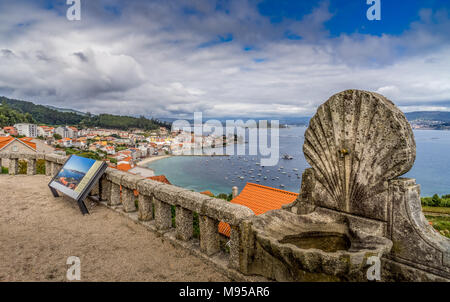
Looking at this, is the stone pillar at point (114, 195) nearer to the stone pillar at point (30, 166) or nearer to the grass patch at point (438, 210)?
the stone pillar at point (30, 166)

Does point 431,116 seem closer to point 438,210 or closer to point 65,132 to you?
point 438,210

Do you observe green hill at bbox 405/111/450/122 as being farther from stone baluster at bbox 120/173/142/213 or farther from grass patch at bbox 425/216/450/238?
stone baluster at bbox 120/173/142/213

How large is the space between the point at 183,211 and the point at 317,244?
193cm

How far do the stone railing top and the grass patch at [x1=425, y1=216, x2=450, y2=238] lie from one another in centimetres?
2695

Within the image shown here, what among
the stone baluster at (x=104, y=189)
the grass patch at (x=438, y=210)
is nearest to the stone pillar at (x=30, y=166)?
the stone baluster at (x=104, y=189)

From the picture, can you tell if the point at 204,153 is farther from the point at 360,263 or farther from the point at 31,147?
the point at 360,263

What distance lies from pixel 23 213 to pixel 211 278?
4393 mm

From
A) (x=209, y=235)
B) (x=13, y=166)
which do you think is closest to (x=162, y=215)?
(x=209, y=235)

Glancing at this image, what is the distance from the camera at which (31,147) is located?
20.2m

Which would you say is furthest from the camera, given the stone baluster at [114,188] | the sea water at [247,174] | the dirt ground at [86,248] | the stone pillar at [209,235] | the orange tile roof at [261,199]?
the sea water at [247,174]

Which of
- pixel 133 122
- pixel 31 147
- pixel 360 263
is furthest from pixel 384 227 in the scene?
pixel 133 122

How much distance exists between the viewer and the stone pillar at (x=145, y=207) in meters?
4.50

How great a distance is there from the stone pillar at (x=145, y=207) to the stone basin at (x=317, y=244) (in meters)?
2.43

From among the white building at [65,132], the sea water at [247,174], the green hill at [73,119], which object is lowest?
the sea water at [247,174]
